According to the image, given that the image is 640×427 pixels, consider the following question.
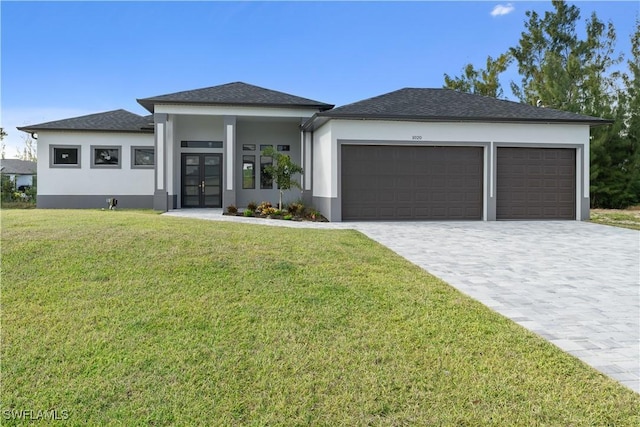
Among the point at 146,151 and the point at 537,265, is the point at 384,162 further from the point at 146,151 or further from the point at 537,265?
the point at 146,151

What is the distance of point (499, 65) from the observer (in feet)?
97.4

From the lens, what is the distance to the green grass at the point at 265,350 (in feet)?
9.15

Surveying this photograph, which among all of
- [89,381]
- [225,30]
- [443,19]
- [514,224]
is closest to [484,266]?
[89,381]

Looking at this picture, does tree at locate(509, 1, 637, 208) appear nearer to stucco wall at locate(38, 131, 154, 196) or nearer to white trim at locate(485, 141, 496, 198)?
white trim at locate(485, 141, 496, 198)

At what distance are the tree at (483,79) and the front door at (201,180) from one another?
64.7ft

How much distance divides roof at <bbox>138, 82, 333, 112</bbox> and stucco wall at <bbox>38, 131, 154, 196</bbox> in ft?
9.33

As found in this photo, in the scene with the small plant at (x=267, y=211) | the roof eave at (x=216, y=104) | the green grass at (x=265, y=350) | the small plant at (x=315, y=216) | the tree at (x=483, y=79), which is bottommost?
the green grass at (x=265, y=350)

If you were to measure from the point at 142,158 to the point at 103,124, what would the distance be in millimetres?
2224

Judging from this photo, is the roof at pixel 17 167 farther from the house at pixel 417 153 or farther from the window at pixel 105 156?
the house at pixel 417 153

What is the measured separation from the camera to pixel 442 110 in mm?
14297

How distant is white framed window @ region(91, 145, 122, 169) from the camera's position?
61.2 ft

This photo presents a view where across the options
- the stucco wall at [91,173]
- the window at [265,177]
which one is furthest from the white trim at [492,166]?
the stucco wall at [91,173]

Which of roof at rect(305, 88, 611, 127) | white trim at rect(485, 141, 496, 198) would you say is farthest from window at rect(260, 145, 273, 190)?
white trim at rect(485, 141, 496, 198)

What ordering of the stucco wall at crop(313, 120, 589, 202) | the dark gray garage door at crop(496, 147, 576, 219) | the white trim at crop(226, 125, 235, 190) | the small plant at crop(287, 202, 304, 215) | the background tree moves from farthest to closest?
the background tree, the white trim at crop(226, 125, 235, 190), the small plant at crop(287, 202, 304, 215), the dark gray garage door at crop(496, 147, 576, 219), the stucco wall at crop(313, 120, 589, 202)
